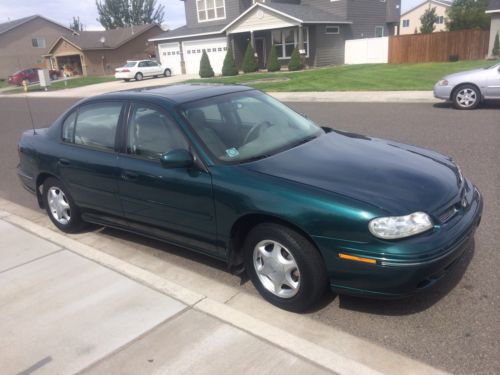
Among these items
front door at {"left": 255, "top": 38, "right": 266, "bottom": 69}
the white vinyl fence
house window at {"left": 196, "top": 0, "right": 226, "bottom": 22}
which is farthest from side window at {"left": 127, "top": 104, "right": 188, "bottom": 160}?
house window at {"left": 196, "top": 0, "right": 226, "bottom": 22}

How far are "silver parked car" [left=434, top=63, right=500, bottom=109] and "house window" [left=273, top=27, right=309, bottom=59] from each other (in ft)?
66.1

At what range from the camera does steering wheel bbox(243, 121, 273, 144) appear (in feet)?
13.2

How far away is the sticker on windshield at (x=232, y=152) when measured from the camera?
3.74 m

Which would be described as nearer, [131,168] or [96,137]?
[131,168]

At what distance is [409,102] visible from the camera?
546 inches

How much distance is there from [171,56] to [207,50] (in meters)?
4.73

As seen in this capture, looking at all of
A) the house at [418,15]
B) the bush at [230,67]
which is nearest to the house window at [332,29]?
the bush at [230,67]

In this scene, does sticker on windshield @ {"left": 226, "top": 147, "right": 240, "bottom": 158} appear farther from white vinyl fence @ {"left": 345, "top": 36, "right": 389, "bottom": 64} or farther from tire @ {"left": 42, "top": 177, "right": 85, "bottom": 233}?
white vinyl fence @ {"left": 345, "top": 36, "right": 389, "bottom": 64}

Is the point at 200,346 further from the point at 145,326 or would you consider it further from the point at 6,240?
the point at 6,240

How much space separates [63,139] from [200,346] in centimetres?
310

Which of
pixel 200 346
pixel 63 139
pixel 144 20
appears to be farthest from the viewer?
pixel 144 20

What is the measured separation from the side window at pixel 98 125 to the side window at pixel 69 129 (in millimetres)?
62

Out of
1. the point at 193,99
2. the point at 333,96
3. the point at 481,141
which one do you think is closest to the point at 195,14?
the point at 333,96

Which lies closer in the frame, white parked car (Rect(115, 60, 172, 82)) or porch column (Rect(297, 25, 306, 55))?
porch column (Rect(297, 25, 306, 55))
